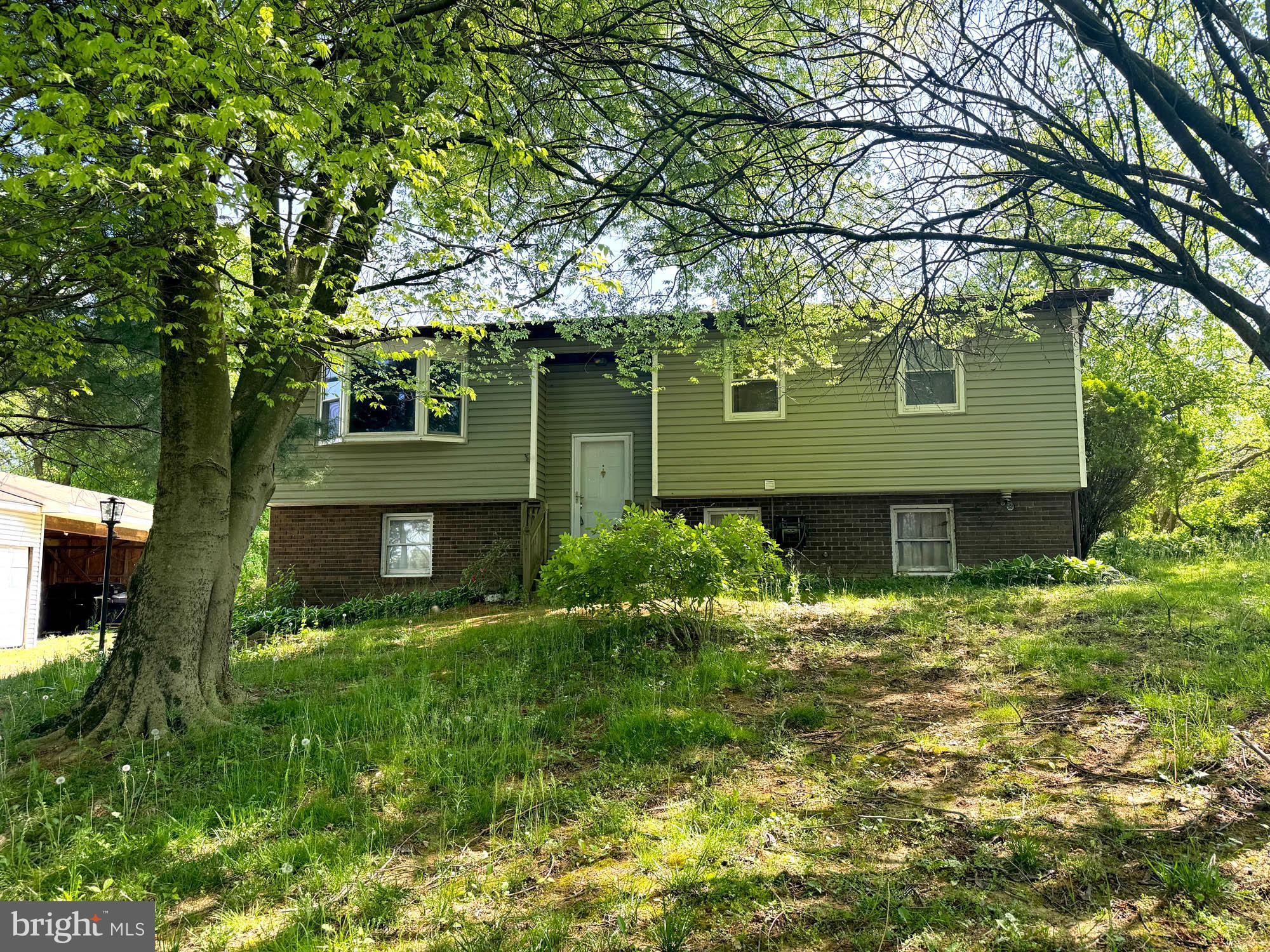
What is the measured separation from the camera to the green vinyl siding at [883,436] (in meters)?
12.1

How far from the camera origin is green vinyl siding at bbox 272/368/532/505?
44.4 ft

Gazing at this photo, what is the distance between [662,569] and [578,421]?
817 cm

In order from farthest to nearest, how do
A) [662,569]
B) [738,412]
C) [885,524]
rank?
[738,412] → [885,524] → [662,569]

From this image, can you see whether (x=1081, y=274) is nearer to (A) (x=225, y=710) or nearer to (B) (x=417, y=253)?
(B) (x=417, y=253)

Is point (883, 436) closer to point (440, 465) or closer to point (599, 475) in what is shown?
point (599, 475)

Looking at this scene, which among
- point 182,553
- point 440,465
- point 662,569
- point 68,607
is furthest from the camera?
point 68,607

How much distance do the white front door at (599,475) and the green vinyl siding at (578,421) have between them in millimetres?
96

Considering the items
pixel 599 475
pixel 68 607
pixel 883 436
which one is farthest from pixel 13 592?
pixel 883 436

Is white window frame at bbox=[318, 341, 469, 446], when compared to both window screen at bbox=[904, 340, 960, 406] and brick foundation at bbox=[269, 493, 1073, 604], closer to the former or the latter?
brick foundation at bbox=[269, 493, 1073, 604]

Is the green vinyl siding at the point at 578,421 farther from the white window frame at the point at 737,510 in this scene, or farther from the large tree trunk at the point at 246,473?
the large tree trunk at the point at 246,473

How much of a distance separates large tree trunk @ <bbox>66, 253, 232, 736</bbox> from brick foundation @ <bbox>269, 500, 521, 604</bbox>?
7.75 meters

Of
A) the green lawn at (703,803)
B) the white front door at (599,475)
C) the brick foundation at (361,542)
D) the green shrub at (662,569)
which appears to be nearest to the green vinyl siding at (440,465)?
the brick foundation at (361,542)

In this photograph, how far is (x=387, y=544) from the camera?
1405 cm

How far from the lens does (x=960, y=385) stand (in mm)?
12391
